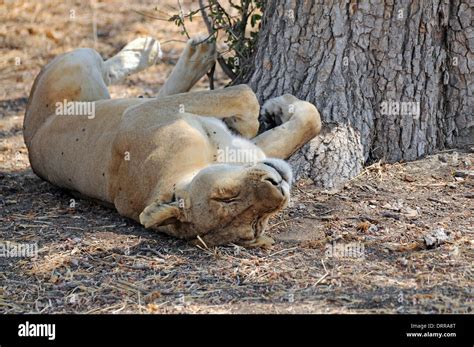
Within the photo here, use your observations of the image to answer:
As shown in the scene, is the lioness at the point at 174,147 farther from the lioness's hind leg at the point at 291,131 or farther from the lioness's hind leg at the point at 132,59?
the lioness's hind leg at the point at 132,59

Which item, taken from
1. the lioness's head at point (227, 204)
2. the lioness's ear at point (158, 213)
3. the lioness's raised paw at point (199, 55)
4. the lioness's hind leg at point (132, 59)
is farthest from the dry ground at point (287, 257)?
the lioness's raised paw at point (199, 55)

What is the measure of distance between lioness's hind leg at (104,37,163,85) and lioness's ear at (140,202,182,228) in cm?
249

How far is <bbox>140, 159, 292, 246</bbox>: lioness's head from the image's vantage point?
4305 mm

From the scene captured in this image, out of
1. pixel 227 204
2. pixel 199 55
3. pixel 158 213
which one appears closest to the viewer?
pixel 227 204

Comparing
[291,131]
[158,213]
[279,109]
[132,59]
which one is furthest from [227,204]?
[132,59]

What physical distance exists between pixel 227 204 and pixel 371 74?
1640 mm

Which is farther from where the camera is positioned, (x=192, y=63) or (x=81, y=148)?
(x=192, y=63)

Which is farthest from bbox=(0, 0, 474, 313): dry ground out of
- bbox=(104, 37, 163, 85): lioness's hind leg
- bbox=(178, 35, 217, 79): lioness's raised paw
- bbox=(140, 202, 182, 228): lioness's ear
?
bbox=(178, 35, 217, 79): lioness's raised paw

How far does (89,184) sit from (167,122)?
0.77m

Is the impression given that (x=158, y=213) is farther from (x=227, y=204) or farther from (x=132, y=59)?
(x=132, y=59)

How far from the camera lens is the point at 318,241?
4859 mm

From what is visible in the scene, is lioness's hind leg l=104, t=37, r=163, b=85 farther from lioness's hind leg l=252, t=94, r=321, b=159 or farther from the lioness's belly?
lioness's hind leg l=252, t=94, r=321, b=159

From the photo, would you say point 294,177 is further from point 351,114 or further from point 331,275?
point 331,275

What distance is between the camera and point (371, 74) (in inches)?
220
